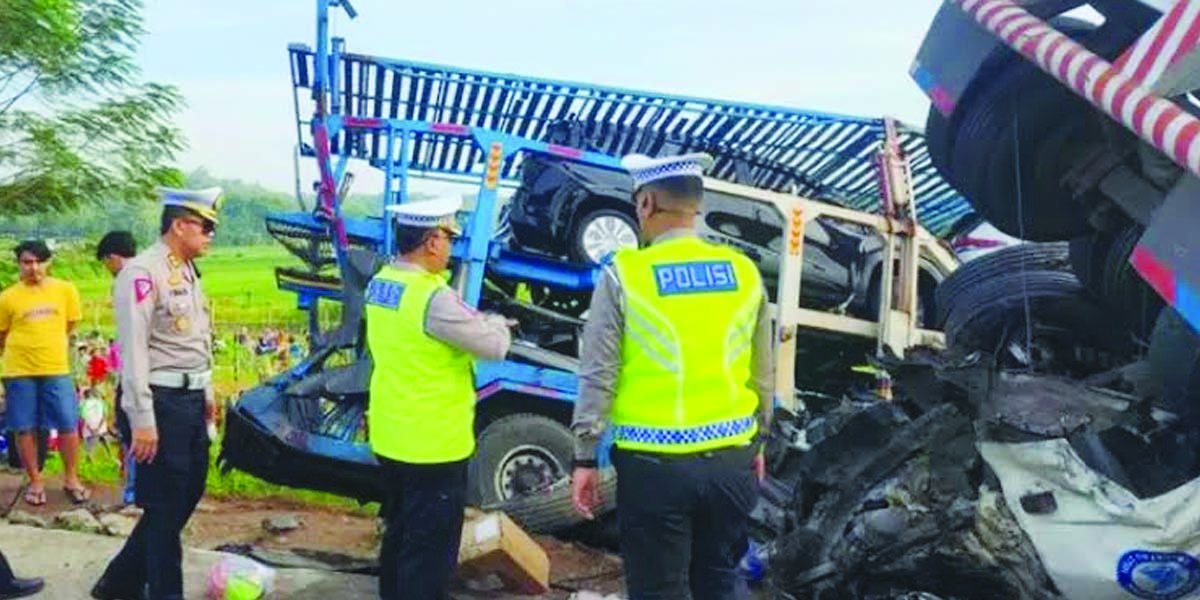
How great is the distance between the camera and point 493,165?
22.0ft

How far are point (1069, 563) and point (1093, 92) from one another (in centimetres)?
133

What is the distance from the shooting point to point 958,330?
5.61 m

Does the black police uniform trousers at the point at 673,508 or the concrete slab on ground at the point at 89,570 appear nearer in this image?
the black police uniform trousers at the point at 673,508

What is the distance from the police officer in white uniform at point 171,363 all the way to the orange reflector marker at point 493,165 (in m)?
2.54

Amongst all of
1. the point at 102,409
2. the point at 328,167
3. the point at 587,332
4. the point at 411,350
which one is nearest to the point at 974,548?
the point at 587,332

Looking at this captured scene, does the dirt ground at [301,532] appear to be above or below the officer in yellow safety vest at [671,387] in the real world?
below

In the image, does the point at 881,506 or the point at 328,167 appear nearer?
the point at 881,506

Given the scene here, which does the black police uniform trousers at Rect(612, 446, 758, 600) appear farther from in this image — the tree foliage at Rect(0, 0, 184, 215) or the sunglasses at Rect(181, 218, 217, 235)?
the tree foliage at Rect(0, 0, 184, 215)

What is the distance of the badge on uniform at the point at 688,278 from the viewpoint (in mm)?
3035

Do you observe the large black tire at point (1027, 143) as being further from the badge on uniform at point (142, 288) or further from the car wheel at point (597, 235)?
the badge on uniform at point (142, 288)

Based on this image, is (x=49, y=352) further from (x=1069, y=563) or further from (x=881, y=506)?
(x=1069, y=563)

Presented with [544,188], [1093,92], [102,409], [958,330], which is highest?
[1093,92]

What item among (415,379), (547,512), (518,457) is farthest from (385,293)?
(518,457)

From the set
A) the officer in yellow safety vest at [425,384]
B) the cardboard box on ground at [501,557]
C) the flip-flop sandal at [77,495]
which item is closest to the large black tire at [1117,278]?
the officer in yellow safety vest at [425,384]
